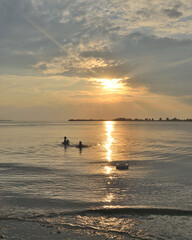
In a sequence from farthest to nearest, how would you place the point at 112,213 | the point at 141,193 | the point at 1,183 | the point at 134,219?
the point at 1,183 < the point at 141,193 < the point at 112,213 < the point at 134,219

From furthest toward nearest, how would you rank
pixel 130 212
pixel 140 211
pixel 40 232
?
pixel 140 211
pixel 130 212
pixel 40 232

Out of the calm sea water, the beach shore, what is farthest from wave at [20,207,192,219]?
the beach shore

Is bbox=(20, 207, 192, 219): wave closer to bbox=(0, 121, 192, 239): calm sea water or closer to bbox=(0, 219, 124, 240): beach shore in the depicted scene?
bbox=(0, 121, 192, 239): calm sea water

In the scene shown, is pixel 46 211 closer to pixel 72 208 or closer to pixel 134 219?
pixel 72 208

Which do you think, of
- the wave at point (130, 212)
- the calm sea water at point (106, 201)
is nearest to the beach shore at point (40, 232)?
the calm sea water at point (106, 201)

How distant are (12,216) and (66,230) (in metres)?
3.68

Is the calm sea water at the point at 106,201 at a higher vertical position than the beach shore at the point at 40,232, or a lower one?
lower

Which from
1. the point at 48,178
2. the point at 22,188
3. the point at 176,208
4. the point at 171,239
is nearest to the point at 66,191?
the point at 22,188

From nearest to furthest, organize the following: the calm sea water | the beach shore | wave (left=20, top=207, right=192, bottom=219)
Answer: the beach shore, the calm sea water, wave (left=20, top=207, right=192, bottom=219)

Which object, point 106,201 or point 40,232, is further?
point 106,201

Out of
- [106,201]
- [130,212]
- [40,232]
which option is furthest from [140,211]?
[40,232]

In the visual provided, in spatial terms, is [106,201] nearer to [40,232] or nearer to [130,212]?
[130,212]

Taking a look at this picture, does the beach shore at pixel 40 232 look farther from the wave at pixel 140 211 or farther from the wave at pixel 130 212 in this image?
the wave at pixel 140 211

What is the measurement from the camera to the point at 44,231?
39.3 ft
